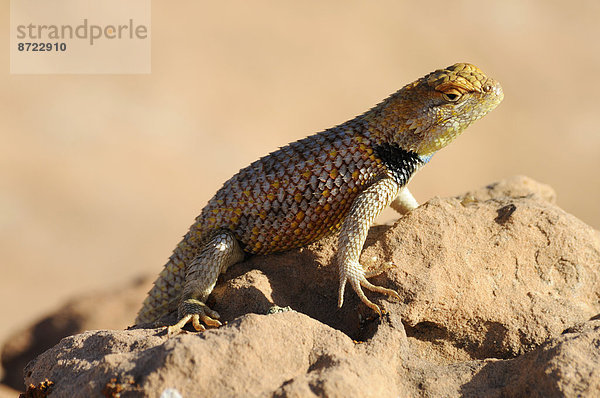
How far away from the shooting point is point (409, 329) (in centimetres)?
376

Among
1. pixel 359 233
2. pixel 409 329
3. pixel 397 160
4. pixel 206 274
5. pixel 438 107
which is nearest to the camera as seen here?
pixel 409 329

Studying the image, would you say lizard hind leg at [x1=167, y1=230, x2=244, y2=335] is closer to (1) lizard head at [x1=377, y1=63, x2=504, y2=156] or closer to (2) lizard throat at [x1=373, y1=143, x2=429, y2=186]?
(2) lizard throat at [x1=373, y1=143, x2=429, y2=186]

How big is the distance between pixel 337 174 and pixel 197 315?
4.81 ft

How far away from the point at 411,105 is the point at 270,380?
2.53 m

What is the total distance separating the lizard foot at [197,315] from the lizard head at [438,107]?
1.89 meters

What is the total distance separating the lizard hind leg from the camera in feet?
13.4

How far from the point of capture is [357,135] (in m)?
4.57

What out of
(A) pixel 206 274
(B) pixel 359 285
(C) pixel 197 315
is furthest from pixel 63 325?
(B) pixel 359 285

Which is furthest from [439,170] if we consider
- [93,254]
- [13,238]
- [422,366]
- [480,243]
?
[422,366]

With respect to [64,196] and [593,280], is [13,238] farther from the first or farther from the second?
[593,280]

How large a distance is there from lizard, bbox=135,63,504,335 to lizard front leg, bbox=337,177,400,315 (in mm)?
14

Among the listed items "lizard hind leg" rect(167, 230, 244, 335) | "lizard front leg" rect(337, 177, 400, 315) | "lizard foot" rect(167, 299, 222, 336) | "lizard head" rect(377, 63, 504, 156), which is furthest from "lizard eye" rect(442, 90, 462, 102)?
"lizard foot" rect(167, 299, 222, 336)

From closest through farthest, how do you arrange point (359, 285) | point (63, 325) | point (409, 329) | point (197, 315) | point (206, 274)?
point (409, 329) < point (359, 285) < point (197, 315) < point (206, 274) < point (63, 325)

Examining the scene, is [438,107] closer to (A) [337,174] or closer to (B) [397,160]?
(B) [397,160]
